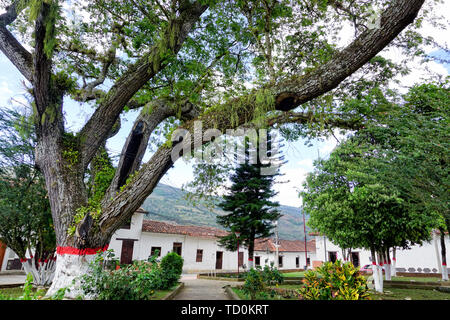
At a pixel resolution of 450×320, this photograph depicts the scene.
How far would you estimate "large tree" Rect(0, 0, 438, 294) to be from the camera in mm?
3494

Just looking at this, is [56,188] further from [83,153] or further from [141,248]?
[141,248]

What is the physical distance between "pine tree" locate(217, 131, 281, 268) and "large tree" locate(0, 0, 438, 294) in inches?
366

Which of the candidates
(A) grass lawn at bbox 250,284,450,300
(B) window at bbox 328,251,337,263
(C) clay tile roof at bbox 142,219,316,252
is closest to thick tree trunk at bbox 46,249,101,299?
(A) grass lawn at bbox 250,284,450,300

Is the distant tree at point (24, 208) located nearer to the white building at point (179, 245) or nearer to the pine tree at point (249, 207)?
the pine tree at point (249, 207)

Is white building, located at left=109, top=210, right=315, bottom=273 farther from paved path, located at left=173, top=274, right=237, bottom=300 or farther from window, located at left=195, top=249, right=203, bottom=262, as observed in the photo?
paved path, located at left=173, top=274, right=237, bottom=300

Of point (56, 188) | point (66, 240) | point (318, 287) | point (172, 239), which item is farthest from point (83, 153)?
point (172, 239)

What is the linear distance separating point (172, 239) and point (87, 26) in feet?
63.2

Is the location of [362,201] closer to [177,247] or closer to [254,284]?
[254,284]

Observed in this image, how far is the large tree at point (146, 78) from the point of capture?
3494mm

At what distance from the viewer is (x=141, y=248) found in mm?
19906

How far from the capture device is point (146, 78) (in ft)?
14.6

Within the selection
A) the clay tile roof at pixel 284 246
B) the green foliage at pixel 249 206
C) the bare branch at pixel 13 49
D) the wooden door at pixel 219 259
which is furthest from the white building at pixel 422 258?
the bare branch at pixel 13 49

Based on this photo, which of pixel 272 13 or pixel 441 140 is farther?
pixel 272 13
